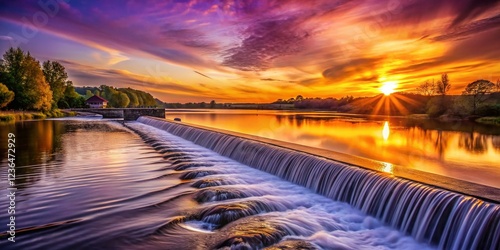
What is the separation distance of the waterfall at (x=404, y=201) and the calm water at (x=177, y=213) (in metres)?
0.23

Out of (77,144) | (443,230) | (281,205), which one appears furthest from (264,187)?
(77,144)

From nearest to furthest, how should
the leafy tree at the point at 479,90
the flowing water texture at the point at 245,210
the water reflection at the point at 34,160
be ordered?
the flowing water texture at the point at 245,210, the water reflection at the point at 34,160, the leafy tree at the point at 479,90

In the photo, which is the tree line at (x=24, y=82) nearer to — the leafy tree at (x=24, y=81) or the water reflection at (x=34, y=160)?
the leafy tree at (x=24, y=81)

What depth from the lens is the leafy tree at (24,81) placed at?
143 ft

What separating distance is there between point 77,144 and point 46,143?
177cm

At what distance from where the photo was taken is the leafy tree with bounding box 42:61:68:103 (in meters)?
62.8

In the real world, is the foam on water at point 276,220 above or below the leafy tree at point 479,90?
below

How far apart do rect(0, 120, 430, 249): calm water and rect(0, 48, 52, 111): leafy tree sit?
4108cm

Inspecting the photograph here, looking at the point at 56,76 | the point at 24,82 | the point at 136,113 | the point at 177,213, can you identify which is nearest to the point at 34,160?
the point at 177,213

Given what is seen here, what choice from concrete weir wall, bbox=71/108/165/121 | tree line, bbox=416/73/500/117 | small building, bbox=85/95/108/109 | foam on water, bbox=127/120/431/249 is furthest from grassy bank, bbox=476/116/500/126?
small building, bbox=85/95/108/109

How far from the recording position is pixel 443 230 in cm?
470

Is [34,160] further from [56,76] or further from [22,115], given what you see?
[56,76]

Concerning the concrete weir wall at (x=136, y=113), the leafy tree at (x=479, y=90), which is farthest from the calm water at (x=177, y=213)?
the leafy tree at (x=479, y=90)

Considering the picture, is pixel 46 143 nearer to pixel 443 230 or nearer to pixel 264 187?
pixel 264 187
